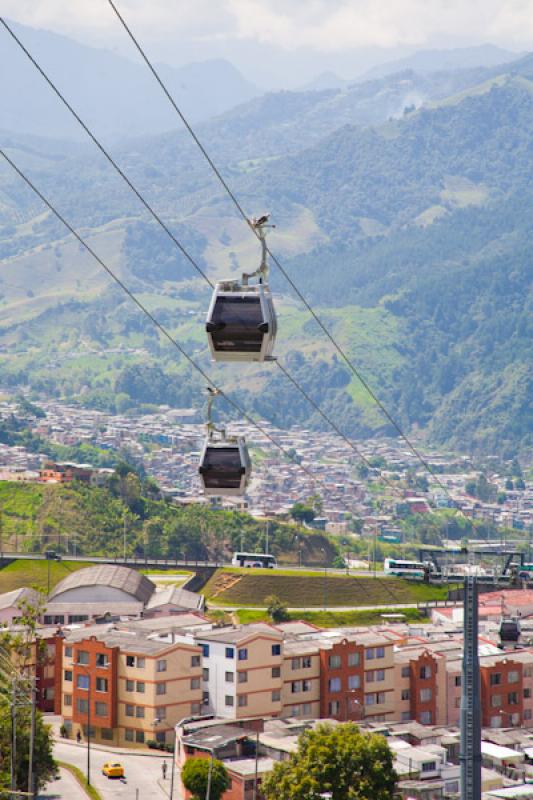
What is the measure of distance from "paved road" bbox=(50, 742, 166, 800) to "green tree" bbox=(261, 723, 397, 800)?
6825 millimetres

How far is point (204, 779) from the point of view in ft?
164

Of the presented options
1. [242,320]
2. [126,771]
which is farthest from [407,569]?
[242,320]

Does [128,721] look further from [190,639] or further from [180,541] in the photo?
[180,541]

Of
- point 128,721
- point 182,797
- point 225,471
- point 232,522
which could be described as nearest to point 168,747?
point 128,721

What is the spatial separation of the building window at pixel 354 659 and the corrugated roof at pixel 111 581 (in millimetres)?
26295

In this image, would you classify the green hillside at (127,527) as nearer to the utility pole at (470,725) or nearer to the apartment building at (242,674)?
the apartment building at (242,674)

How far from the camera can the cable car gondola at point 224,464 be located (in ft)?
83.9

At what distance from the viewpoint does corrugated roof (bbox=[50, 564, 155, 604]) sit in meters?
89.6

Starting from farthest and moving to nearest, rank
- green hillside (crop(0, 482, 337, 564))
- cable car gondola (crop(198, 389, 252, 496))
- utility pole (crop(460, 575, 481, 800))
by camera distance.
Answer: green hillside (crop(0, 482, 337, 564)), utility pole (crop(460, 575, 481, 800)), cable car gondola (crop(198, 389, 252, 496))

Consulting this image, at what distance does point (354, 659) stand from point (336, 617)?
33.9 metres

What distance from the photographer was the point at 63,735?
204ft

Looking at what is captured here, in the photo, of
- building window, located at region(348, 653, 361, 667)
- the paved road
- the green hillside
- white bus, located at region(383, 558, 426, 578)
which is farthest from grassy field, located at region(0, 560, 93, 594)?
white bus, located at region(383, 558, 426, 578)

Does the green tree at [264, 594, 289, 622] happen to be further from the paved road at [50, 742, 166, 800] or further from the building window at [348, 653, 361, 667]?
the paved road at [50, 742, 166, 800]

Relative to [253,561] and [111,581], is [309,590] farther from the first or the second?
[111,581]
